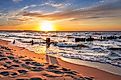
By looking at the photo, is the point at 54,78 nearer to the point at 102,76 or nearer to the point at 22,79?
the point at 22,79

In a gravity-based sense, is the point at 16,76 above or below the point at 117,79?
above

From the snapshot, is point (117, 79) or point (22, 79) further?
point (117, 79)

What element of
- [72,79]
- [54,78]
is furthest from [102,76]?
[54,78]

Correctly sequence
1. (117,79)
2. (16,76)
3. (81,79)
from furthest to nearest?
(117,79)
(81,79)
(16,76)

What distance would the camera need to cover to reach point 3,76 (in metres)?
6.73

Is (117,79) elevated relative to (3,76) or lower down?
lower down

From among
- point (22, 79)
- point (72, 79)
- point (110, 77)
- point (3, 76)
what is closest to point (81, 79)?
point (72, 79)

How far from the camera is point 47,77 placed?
22.9ft

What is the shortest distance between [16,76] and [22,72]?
2.49ft

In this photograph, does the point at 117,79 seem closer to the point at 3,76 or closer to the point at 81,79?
the point at 81,79

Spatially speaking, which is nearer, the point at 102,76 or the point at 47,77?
the point at 47,77

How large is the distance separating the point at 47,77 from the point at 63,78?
22.9 inches

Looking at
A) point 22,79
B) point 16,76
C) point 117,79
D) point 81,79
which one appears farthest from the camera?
point 117,79

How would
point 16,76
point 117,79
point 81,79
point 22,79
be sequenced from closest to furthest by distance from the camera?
point 22,79
point 16,76
point 81,79
point 117,79
